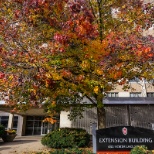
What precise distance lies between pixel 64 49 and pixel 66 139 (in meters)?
7.19

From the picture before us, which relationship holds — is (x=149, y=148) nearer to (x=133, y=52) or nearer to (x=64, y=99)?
(x=133, y=52)

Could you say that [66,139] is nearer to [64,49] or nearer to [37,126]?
[64,49]

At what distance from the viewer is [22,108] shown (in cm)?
1014

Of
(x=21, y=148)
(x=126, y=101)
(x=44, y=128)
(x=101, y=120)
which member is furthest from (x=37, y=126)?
(x=101, y=120)

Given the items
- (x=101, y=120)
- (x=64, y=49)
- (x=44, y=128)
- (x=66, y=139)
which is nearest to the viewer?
(x=64, y=49)

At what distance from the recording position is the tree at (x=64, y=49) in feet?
22.3

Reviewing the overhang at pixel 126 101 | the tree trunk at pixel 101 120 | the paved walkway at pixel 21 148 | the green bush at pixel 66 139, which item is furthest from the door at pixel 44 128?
the tree trunk at pixel 101 120

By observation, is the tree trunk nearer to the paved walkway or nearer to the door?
the paved walkway

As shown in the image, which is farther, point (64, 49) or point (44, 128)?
point (44, 128)

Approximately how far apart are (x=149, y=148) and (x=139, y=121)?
36.2 ft

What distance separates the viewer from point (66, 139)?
12312 mm

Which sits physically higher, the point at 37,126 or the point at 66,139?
the point at 37,126

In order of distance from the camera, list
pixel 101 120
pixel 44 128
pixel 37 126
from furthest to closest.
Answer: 1. pixel 37 126
2. pixel 44 128
3. pixel 101 120

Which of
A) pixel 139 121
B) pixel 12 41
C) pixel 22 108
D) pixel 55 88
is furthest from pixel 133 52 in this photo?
pixel 139 121
